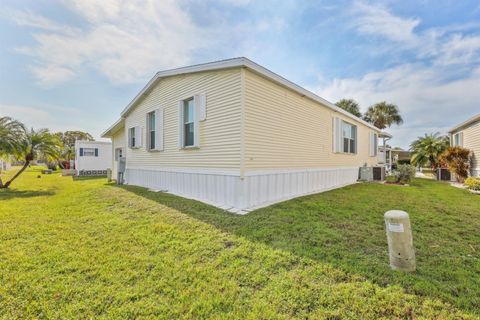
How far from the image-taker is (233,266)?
123 inches

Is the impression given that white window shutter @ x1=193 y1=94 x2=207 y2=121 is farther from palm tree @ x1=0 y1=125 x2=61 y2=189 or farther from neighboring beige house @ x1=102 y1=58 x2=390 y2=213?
palm tree @ x1=0 y1=125 x2=61 y2=189

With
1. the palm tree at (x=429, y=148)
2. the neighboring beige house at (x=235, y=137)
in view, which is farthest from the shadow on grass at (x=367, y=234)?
the palm tree at (x=429, y=148)

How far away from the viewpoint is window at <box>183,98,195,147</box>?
7763 millimetres

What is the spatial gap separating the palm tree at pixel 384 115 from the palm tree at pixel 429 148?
3816 mm

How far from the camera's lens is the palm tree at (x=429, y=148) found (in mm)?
19719

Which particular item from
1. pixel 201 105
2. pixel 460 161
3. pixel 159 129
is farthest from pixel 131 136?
pixel 460 161

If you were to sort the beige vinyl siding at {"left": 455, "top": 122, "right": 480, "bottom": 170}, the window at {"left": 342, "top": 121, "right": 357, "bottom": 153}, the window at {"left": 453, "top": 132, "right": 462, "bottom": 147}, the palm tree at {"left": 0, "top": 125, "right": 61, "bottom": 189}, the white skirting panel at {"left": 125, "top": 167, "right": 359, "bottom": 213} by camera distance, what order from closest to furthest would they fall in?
the white skirting panel at {"left": 125, "top": 167, "right": 359, "bottom": 213} < the palm tree at {"left": 0, "top": 125, "right": 61, "bottom": 189} < the window at {"left": 342, "top": 121, "right": 357, "bottom": 153} < the beige vinyl siding at {"left": 455, "top": 122, "right": 480, "bottom": 170} < the window at {"left": 453, "top": 132, "right": 462, "bottom": 147}

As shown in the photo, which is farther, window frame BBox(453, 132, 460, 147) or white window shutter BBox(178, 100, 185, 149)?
window frame BBox(453, 132, 460, 147)

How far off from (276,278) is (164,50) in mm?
9604

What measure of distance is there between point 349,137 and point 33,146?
51.5 feet

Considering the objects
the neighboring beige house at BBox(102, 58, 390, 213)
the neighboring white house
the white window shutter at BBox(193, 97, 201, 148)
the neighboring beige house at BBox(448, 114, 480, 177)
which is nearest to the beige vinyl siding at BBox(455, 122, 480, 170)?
the neighboring beige house at BBox(448, 114, 480, 177)

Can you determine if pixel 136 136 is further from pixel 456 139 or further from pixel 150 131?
pixel 456 139

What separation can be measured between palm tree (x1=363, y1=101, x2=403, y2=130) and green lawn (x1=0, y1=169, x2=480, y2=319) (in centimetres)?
2270

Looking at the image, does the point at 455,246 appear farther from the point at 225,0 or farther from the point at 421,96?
the point at 421,96
